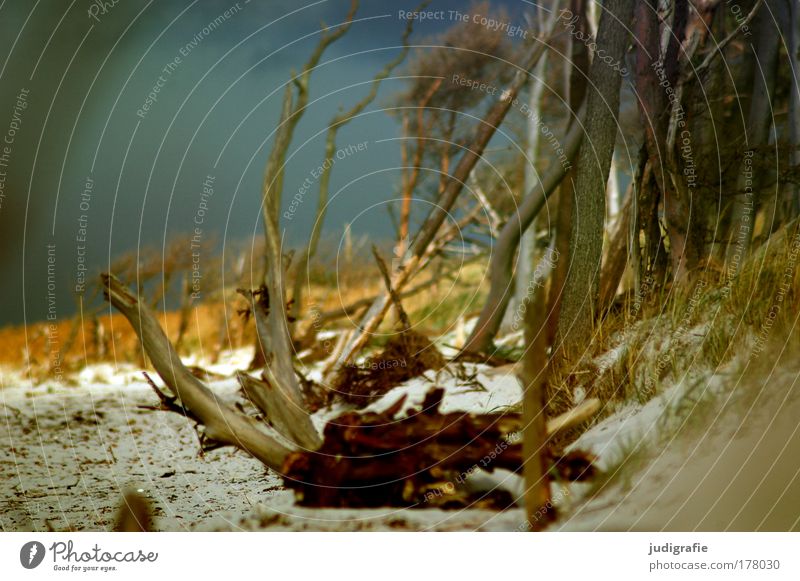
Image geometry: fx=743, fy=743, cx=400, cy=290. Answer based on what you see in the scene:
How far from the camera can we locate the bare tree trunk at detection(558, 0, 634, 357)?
2.50 meters

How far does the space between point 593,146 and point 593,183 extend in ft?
0.41

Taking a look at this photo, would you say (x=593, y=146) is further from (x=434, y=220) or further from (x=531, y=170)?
(x=434, y=220)

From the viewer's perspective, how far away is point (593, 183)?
2533mm

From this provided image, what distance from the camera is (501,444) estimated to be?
7.68ft

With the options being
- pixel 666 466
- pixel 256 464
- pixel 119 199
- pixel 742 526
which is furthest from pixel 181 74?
pixel 742 526

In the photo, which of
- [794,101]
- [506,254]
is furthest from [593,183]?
[794,101]

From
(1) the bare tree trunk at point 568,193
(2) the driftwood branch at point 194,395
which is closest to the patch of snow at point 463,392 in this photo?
(1) the bare tree trunk at point 568,193

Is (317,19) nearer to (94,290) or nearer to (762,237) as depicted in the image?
(94,290)

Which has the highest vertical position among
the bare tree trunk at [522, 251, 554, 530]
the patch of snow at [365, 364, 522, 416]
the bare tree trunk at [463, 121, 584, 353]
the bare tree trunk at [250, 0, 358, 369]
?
the bare tree trunk at [250, 0, 358, 369]

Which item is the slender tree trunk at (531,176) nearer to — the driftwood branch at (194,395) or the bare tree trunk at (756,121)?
the bare tree trunk at (756,121)

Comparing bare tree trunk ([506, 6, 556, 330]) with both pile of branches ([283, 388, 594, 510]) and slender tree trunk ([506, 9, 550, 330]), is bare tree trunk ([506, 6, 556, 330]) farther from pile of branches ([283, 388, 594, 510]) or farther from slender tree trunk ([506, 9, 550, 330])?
pile of branches ([283, 388, 594, 510])

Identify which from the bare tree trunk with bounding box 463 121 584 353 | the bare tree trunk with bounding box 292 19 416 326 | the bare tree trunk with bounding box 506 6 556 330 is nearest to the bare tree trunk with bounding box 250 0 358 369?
the bare tree trunk with bounding box 292 19 416 326

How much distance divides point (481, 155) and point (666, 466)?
1.25 m

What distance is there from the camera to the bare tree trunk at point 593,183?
8.20ft
